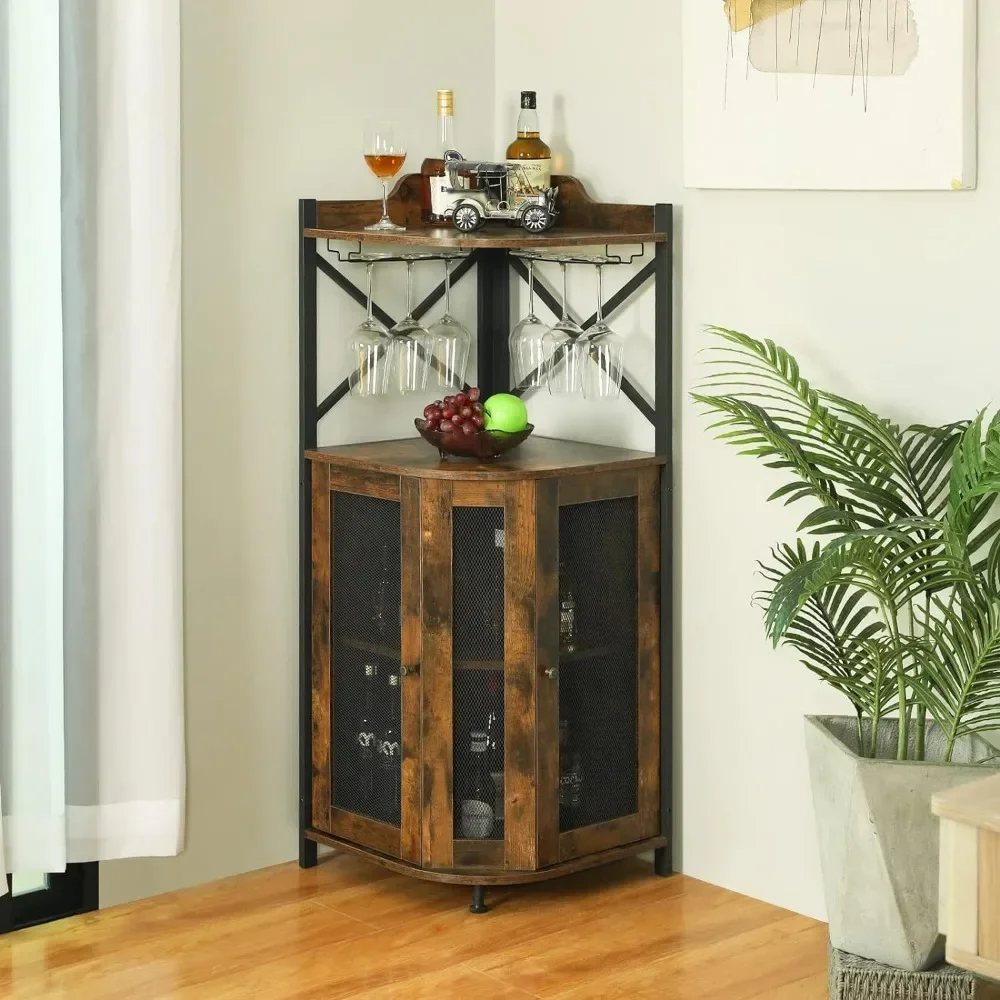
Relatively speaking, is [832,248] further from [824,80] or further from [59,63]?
[59,63]

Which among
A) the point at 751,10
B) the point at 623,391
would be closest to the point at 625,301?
the point at 623,391

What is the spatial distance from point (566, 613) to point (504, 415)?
1.32 feet

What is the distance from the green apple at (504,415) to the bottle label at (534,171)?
46 centimetres

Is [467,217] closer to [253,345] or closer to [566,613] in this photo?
[253,345]

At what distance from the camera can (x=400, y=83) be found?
3.49m

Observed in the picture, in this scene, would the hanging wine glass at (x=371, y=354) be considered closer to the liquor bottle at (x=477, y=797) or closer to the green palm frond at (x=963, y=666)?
the liquor bottle at (x=477, y=797)

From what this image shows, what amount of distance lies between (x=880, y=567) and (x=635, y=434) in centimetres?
92

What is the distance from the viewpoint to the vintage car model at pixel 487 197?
10.5ft

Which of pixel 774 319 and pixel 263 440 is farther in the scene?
pixel 263 440

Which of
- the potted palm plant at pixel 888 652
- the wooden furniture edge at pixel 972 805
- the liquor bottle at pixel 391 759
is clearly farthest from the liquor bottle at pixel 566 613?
the wooden furniture edge at pixel 972 805

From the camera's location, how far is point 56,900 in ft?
10.4

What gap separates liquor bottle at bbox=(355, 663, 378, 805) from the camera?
327cm

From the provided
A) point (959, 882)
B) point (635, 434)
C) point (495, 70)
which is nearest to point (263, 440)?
point (635, 434)

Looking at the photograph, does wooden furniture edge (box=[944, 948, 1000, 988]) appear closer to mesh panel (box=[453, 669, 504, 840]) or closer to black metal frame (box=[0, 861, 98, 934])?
mesh panel (box=[453, 669, 504, 840])
